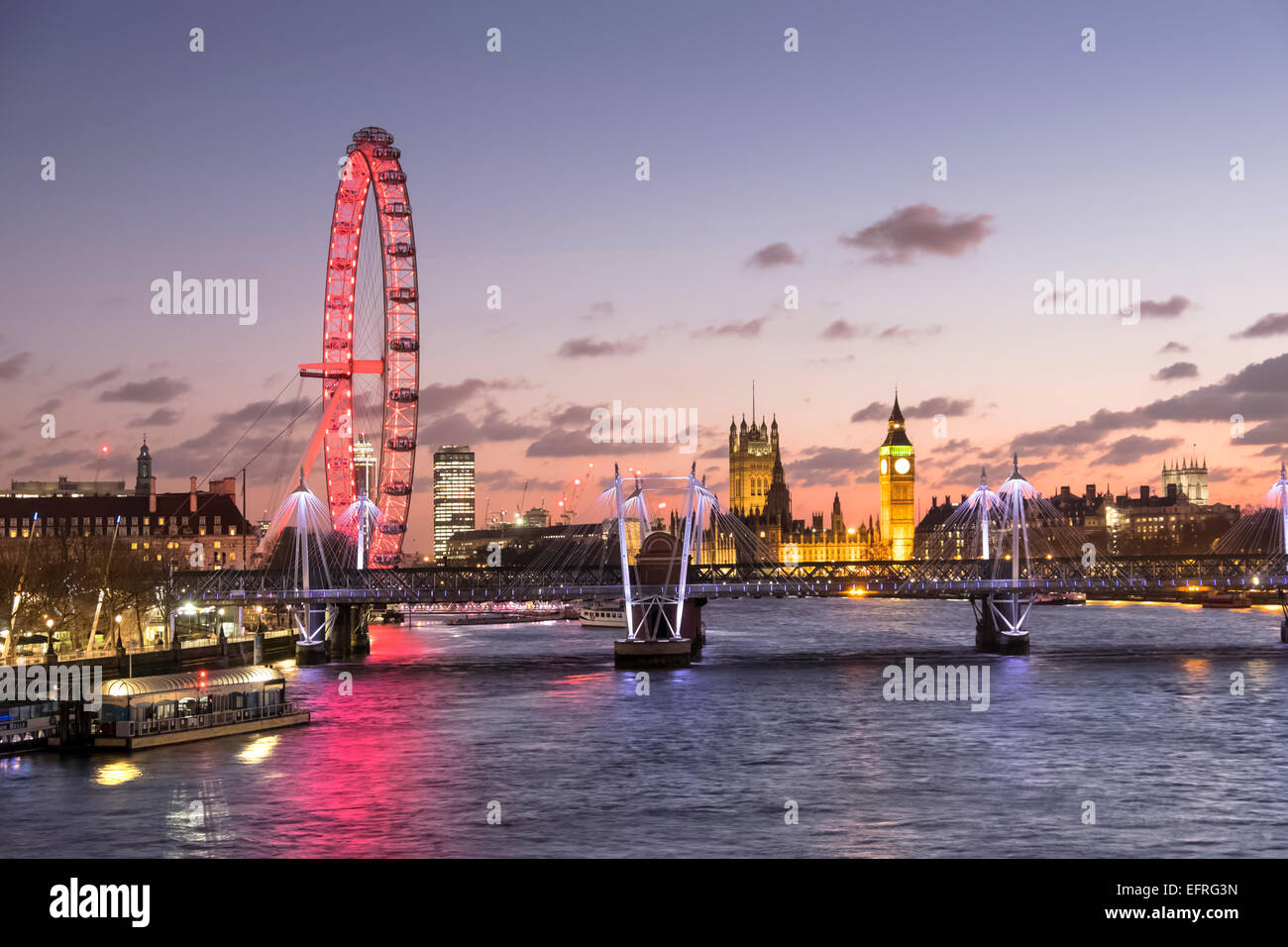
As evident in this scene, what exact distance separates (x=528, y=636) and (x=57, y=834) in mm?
101208

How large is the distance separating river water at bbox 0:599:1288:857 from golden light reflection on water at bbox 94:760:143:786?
0.16m

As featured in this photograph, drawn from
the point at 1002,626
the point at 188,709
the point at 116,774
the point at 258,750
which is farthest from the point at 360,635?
the point at 116,774

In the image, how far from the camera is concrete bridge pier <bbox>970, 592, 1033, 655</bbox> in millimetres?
101875

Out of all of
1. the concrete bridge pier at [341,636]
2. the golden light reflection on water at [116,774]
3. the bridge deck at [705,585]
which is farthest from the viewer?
the concrete bridge pier at [341,636]

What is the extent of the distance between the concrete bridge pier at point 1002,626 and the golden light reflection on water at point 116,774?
65.3 metres

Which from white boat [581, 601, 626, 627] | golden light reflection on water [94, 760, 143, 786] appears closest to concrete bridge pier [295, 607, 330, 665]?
golden light reflection on water [94, 760, 143, 786]

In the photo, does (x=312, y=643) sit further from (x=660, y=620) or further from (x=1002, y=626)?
(x=1002, y=626)

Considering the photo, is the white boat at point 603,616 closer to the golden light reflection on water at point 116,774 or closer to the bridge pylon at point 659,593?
the bridge pylon at point 659,593

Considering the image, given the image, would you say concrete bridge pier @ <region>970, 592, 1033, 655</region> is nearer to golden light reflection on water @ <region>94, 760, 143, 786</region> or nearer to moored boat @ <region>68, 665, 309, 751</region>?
moored boat @ <region>68, 665, 309, 751</region>

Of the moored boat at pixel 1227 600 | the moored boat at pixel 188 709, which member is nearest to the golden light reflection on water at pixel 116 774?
the moored boat at pixel 188 709

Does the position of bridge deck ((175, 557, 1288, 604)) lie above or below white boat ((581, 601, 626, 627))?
→ above

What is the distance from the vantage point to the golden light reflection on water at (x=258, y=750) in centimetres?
5125
